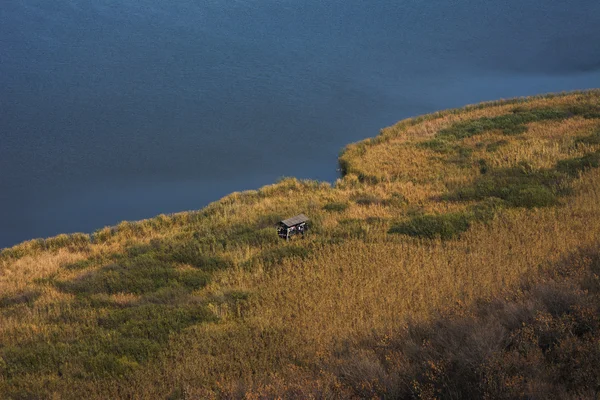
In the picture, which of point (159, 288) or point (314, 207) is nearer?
point (159, 288)

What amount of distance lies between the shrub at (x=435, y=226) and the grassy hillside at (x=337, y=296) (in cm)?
5

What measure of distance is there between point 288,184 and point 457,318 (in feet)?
38.5

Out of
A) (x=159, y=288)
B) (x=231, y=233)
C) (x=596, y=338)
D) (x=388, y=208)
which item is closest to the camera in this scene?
(x=596, y=338)

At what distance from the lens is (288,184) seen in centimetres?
1842

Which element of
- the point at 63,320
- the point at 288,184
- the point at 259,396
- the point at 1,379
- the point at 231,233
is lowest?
the point at 259,396

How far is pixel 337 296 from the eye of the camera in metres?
9.10

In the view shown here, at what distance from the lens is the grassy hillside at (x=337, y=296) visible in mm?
6012

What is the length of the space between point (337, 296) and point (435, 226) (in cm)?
368

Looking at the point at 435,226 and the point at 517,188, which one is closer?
the point at 435,226

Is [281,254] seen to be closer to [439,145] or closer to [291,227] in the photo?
[291,227]

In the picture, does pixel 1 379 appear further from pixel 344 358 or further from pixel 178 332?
pixel 344 358

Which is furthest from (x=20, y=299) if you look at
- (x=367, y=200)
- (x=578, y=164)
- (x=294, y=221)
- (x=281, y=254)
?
(x=578, y=164)

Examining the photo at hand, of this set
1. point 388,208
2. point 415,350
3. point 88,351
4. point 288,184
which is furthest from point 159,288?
point 288,184

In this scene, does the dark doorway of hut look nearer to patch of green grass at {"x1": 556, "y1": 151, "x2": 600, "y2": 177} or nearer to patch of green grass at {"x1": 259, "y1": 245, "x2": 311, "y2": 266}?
patch of green grass at {"x1": 259, "y1": 245, "x2": 311, "y2": 266}
